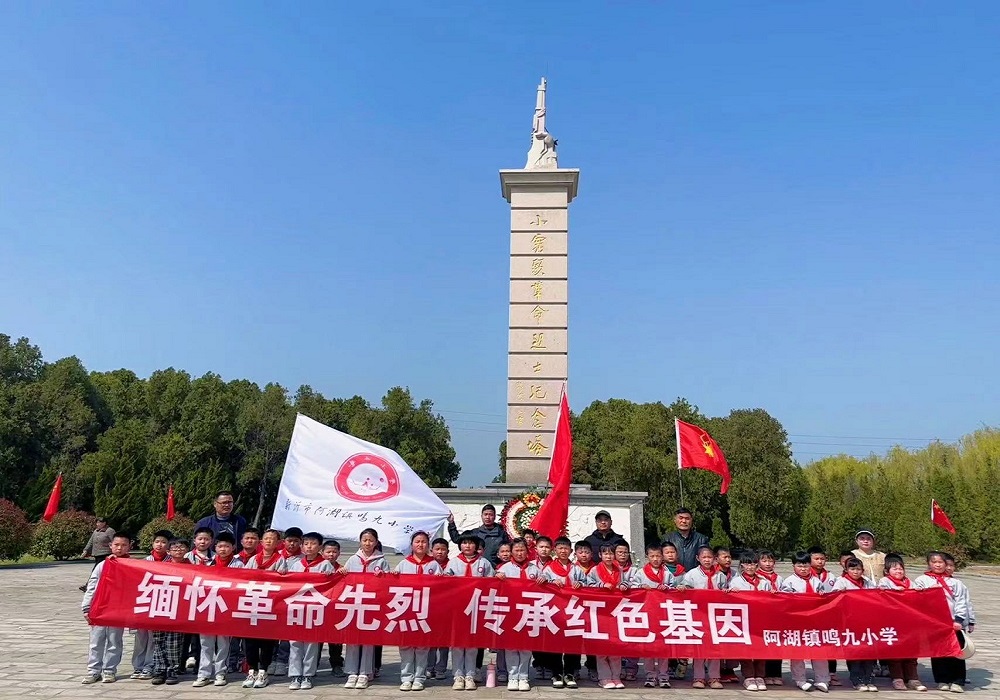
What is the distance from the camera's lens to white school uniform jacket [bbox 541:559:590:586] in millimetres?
5816

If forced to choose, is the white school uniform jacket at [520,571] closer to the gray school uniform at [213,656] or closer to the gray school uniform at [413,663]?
the gray school uniform at [413,663]

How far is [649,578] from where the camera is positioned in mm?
5902

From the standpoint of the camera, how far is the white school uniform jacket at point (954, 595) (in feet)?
19.4

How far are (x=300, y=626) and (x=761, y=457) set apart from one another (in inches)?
908

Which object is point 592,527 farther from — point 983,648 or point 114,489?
point 114,489

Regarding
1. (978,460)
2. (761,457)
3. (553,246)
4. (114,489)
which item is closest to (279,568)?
(553,246)

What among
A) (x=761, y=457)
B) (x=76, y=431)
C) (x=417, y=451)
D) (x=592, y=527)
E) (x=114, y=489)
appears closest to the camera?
(x=592, y=527)

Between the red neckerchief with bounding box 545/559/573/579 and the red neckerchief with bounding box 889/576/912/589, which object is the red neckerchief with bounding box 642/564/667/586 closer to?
the red neckerchief with bounding box 545/559/573/579

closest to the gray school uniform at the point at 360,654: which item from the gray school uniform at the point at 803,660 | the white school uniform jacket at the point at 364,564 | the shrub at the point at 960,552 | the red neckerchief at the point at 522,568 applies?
the white school uniform jacket at the point at 364,564

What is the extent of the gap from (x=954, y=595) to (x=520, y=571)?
3574mm

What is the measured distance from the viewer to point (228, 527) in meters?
6.53

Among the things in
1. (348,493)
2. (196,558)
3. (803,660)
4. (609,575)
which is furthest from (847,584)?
(196,558)

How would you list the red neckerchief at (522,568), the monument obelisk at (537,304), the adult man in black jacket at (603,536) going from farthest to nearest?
the monument obelisk at (537,304) → the adult man in black jacket at (603,536) → the red neckerchief at (522,568)

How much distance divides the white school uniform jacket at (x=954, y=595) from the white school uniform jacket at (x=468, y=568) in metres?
3.51
